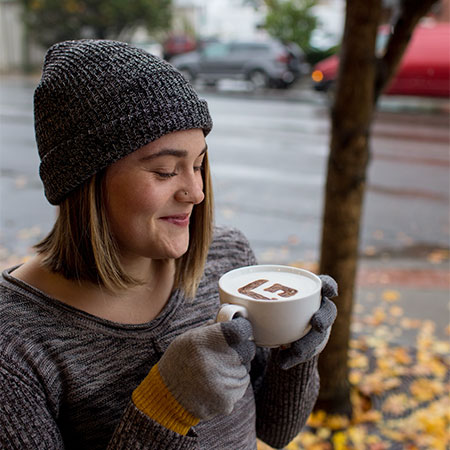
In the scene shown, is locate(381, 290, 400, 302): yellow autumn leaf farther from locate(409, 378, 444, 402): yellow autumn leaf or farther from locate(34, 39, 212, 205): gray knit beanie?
locate(34, 39, 212, 205): gray knit beanie

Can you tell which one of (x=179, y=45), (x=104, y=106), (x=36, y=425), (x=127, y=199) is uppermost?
(x=104, y=106)

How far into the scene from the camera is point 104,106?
1.21m

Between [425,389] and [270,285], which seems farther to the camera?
[425,389]

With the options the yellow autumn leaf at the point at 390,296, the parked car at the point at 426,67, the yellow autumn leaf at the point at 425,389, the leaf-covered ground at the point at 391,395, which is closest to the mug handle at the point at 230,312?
the leaf-covered ground at the point at 391,395

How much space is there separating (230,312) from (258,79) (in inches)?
727

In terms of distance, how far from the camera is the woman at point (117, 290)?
118 centimetres

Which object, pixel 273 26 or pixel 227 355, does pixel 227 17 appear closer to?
pixel 273 26

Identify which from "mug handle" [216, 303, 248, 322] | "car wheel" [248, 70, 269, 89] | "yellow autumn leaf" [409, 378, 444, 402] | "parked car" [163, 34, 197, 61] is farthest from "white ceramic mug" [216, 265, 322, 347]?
"parked car" [163, 34, 197, 61]

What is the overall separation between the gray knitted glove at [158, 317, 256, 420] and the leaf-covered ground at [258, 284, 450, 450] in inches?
69.3

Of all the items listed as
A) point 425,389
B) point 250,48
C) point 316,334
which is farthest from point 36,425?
point 250,48

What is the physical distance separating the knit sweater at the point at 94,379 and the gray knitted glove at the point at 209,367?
11cm

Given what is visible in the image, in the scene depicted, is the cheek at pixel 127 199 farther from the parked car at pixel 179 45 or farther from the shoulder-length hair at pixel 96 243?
the parked car at pixel 179 45

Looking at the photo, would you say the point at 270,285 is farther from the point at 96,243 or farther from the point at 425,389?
the point at 425,389

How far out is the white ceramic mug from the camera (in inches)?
46.3
